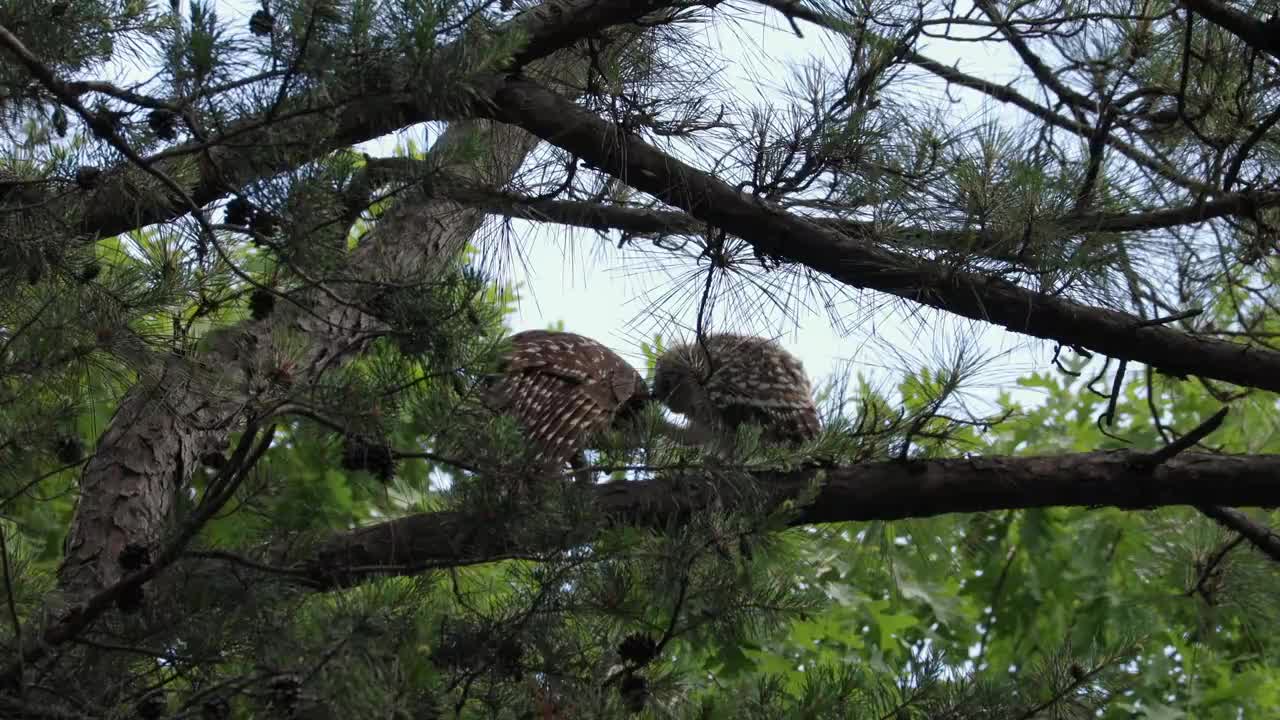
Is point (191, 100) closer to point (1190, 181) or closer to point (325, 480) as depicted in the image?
point (1190, 181)

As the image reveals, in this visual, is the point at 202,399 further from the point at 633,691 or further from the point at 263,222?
the point at 633,691

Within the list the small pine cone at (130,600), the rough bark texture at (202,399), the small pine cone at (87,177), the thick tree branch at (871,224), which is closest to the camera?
the small pine cone at (130,600)

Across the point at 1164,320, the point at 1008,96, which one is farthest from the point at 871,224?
the point at 1008,96

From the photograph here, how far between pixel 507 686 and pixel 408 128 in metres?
1.49

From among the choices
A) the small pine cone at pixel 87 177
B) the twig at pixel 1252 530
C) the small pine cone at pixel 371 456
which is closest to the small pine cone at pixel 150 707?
the small pine cone at pixel 371 456

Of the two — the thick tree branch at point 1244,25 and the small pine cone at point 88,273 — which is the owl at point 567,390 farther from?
the thick tree branch at point 1244,25

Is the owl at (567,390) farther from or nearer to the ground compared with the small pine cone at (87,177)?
farther from the ground

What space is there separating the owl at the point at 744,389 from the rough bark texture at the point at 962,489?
882 mm

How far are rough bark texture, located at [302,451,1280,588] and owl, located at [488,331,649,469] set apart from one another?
0.82 metres

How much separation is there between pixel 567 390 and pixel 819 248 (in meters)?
1.60

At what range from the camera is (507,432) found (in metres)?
2.82

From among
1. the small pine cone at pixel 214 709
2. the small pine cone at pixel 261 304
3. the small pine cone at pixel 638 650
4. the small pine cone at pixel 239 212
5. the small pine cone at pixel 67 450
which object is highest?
the small pine cone at pixel 239 212

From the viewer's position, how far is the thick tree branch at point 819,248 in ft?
10.6

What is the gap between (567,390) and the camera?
4.67 m
